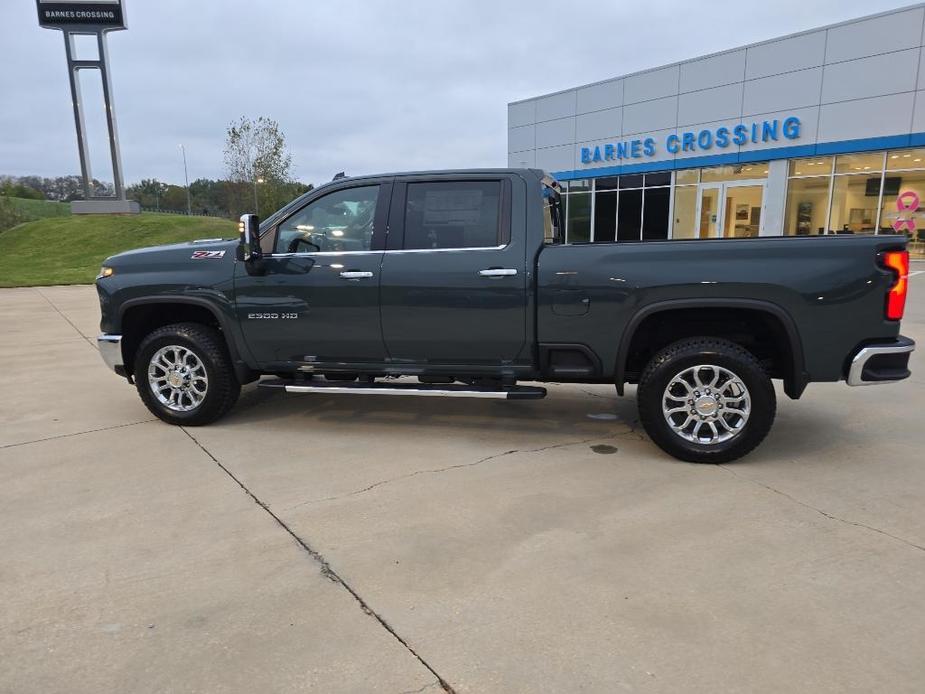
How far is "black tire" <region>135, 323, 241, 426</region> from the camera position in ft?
16.2

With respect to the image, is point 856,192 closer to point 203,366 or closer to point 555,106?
point 555,106

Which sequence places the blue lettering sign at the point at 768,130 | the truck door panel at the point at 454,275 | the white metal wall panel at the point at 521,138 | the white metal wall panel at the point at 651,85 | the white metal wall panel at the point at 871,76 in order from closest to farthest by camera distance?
the truck door panel at the point at 454,275
the white metal wall panel at the point at 871,76
the blue lettering sign at the point at 768,130
the white metal wall panel at the point at 651,85
the white metal wall panel at the point at 521,138

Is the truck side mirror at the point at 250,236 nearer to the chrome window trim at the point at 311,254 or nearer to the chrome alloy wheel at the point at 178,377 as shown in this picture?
the chrome window trim at the point at 311,254

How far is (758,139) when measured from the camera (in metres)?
22.4

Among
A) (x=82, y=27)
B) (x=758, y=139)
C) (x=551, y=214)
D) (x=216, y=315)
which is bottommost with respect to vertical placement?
(x=216, y=315)

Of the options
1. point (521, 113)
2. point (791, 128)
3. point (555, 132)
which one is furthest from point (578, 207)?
point (791, 128)

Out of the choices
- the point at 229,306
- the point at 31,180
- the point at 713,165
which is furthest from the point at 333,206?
the point at 31,180

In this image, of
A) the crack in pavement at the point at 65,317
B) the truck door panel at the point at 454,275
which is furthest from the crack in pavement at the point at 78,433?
the crack in pavement at the point at 65,317

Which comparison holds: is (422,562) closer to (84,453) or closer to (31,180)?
(84,453)

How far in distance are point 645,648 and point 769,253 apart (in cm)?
262

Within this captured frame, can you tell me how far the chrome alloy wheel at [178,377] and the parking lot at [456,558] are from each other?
270 millimetres

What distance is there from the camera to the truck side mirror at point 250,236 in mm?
4504

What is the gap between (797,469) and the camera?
412 centimetres

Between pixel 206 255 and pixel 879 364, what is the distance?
15.6ft
